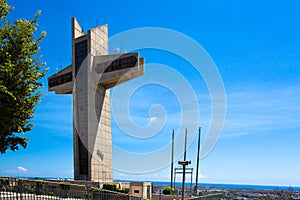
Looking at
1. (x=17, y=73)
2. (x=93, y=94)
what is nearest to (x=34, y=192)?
(x=17, y=73)

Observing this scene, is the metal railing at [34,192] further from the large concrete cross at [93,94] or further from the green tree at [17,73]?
A: the large concrete cross at [93,94]

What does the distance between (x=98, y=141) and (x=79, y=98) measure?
16.7ft

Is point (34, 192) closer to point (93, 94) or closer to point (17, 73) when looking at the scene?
point (17, 73)

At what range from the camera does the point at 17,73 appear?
13266 millimetres

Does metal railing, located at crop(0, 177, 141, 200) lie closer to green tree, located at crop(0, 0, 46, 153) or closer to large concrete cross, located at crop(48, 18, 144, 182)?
green tree, located at crop(0, 0, 46, 153)

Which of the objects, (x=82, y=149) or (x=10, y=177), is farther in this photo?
(x=82, y=149)

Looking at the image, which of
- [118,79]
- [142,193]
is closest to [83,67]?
[118,79]

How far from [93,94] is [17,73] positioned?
64.4 feet

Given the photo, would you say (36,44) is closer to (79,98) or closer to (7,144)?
(7,144)

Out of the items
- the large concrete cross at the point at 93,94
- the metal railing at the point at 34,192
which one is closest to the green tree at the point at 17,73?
the metal railing at the point at 34,192

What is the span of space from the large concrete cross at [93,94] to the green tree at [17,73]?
16980 millimetres

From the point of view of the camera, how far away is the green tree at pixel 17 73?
514 inches

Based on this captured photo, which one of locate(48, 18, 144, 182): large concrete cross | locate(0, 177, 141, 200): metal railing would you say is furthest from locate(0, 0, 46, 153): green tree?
locate(48, 18, 144, 182): large concrete cross

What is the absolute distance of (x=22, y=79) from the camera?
13.5 metres
